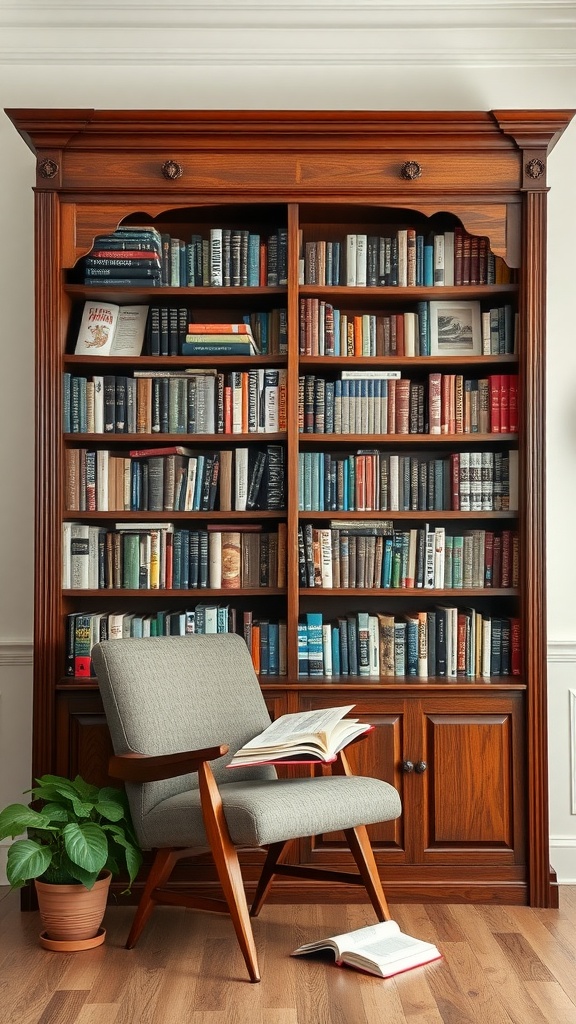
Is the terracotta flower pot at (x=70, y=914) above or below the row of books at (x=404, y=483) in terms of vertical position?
below

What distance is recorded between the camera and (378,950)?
277 centimetres

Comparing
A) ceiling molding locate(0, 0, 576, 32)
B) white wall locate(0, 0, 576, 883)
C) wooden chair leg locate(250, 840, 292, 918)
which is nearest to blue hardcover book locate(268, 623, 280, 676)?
wooden chair leg locate(250, 840, 292, 918)

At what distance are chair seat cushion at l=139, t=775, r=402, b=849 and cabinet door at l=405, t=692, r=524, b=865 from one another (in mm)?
444

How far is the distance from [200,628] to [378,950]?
4.15ft

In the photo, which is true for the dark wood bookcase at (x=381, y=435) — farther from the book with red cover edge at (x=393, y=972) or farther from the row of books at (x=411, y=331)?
the book with red cover edge at (x=393, y=972)

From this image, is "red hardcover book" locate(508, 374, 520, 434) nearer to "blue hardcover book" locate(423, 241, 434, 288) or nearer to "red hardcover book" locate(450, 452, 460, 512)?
"red hardcover book" locate(450, 452, 460, 512)

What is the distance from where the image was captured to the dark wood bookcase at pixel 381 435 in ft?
10.9

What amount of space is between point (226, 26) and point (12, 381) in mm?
1661

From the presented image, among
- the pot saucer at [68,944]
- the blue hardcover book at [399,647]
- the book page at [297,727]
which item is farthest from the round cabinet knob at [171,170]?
the pot saucer at [68,944]

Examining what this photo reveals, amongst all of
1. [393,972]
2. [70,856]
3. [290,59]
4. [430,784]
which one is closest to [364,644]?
[430,784]

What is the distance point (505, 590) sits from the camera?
3.46 m

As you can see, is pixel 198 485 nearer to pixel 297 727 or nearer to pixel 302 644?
pixel 302 644

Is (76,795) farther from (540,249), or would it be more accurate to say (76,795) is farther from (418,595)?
(540,249)

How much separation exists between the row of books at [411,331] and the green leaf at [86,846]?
1.78m
